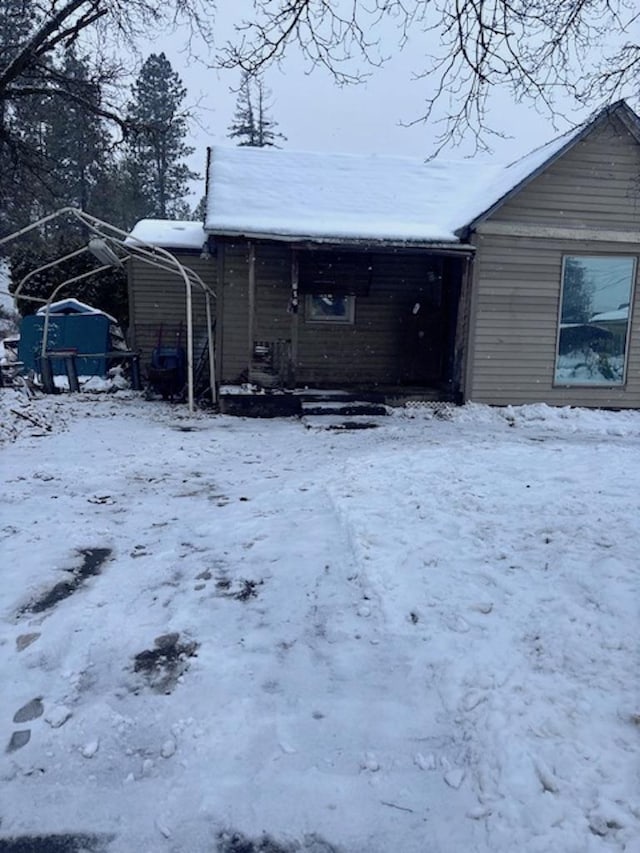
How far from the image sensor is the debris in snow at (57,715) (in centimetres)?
264

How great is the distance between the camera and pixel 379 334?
12891 mm

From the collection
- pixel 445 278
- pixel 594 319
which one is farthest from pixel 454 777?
pixel 445 278

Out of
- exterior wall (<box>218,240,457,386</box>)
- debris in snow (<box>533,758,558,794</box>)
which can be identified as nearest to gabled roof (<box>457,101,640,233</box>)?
exterior wall (<box>218,240,457,386</box>)

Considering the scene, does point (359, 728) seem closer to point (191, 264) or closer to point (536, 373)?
point (536, 373)

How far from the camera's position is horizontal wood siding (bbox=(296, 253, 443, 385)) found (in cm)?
1273

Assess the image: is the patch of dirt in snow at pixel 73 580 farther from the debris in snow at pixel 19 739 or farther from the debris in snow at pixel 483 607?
the debris in snow at pixel 483 607

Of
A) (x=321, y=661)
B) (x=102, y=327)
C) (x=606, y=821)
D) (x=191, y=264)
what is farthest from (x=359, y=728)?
(x=102, y=327)

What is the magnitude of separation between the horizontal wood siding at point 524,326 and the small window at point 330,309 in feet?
8.95

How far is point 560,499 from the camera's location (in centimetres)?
545

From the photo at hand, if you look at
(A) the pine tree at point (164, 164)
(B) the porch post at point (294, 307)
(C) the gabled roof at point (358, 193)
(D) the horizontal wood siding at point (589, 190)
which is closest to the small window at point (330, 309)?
(B) the porch post at point (294, 307)

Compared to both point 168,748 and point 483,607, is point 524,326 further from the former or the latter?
point 168,748

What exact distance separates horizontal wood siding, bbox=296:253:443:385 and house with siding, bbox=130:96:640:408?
0.03m

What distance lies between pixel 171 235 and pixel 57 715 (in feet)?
42.7

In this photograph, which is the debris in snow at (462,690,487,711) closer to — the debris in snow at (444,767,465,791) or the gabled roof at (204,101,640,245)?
the debris in snow at (444,767,465,791)
